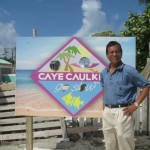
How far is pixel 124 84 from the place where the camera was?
441cm

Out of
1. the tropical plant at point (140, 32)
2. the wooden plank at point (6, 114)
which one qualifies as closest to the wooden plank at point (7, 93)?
the wooden plank at point (6, 114)

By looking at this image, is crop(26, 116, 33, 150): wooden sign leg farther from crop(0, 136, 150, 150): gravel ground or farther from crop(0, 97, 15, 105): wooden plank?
crop(0, 97, 15, 105): wooden plank

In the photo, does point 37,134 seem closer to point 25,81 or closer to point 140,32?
point 25,81

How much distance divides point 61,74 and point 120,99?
1338 millimetres

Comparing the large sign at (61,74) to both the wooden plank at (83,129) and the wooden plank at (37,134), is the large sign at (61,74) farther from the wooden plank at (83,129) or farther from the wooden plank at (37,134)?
the wooden plank at (83,129)

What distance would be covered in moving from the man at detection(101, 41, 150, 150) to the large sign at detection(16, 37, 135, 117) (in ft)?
2.90

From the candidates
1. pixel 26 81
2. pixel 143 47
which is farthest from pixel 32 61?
pixel 143 47

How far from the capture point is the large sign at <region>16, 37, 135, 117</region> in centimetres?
545

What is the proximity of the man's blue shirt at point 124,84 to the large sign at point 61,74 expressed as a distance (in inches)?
37.9

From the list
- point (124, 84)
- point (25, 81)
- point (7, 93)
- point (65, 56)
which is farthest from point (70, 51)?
point (7, 93)

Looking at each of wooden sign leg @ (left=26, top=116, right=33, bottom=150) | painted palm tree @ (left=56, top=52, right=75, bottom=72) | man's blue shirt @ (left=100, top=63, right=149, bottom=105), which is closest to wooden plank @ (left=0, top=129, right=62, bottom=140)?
wooden sign leg @ (left=26, top=116, right=33, bottom=150)

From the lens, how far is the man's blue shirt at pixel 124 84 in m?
4.41

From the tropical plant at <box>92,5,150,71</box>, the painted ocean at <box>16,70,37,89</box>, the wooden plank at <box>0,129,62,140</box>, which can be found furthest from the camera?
the tropical plant at <box>92,5,150,71</box>

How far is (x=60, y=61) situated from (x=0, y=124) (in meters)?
2.35
